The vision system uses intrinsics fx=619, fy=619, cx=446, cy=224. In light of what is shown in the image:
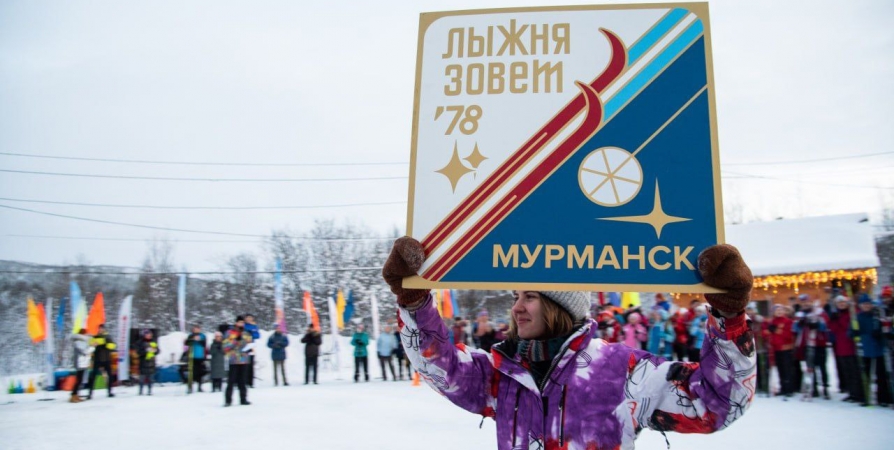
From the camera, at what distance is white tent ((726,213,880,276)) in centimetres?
1895

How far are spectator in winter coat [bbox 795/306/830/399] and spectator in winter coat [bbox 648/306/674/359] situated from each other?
209 centimetres

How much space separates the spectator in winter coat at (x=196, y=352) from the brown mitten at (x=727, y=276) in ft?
48.7

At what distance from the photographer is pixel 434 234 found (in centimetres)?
185

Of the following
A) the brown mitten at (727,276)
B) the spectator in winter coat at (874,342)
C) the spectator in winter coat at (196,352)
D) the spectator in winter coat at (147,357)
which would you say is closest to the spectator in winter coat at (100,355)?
the spectator in winter coat at (147,357)

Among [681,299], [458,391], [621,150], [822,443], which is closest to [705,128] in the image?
[621,150]

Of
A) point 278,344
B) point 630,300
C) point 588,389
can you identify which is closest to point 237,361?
point 278,344

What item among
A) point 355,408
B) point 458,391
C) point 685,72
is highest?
point 685,72

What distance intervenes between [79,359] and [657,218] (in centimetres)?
1539

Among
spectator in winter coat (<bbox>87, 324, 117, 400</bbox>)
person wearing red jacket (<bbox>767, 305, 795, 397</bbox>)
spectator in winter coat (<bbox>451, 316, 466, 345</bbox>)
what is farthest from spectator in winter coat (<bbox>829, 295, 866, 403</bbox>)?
spectator in winter coat (<bbox>87, 324, 117, 400</bbox>)

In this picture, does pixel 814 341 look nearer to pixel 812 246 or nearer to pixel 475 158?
pixel 475 158

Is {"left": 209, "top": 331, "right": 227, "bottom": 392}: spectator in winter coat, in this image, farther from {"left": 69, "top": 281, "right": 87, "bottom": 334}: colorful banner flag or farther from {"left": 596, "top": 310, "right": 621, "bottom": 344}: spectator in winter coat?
{"left": 596, "top": 310, "right": 621, "bottom": 344}: spectator in winter coat

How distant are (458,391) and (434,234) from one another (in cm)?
60

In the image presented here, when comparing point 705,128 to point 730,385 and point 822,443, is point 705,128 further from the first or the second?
point 822,443

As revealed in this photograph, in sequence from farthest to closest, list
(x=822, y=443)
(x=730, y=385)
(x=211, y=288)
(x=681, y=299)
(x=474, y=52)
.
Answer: (x=211, y=288)
(x=681, y=299)
(x=822, y=443)
(x=474, y=52)
(x=730, y=385)
